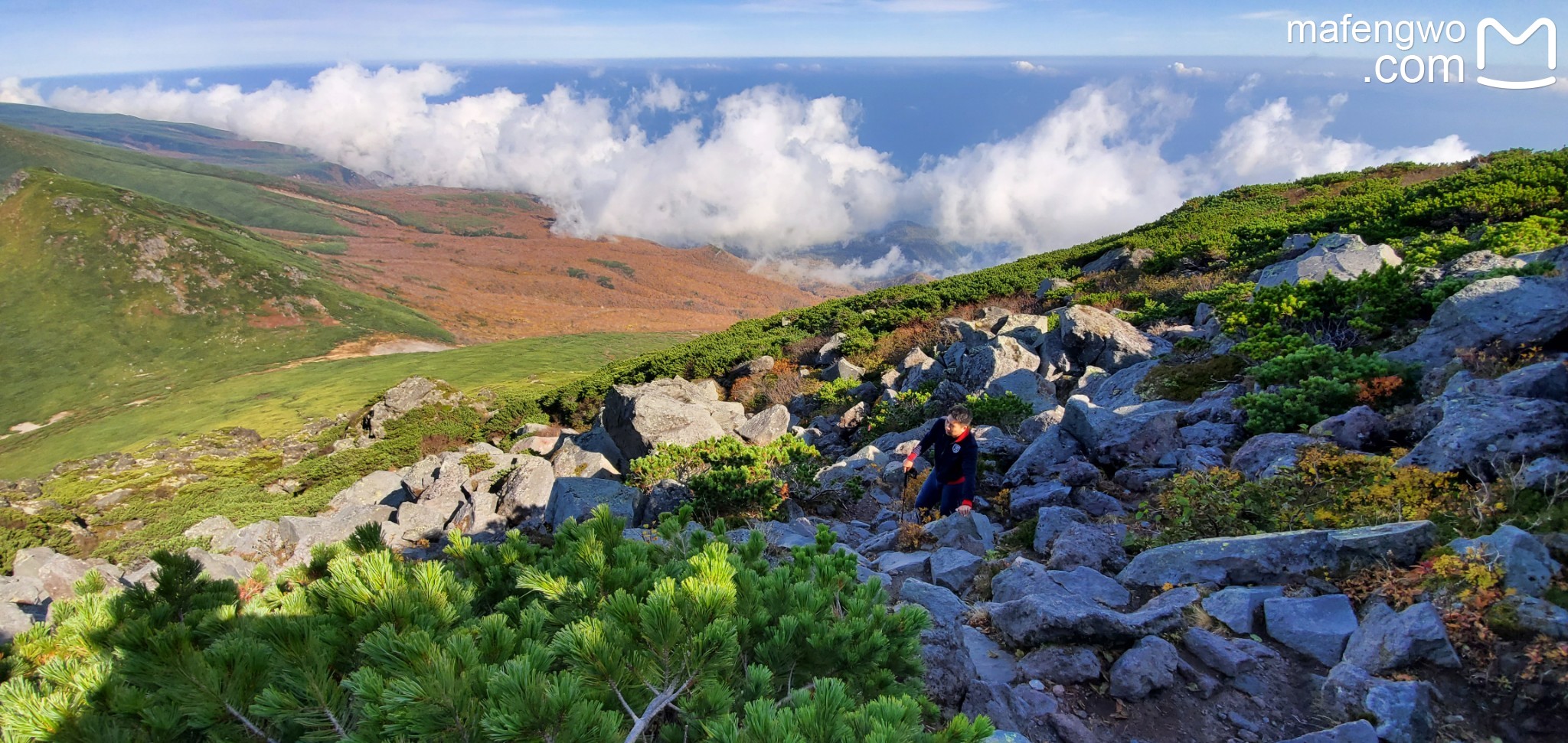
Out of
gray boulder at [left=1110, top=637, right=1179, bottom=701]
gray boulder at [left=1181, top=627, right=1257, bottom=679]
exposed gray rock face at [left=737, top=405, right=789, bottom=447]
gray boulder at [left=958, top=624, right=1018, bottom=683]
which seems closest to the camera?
gray boulder at [left=1110, top=637, right=1179, bottom=701]

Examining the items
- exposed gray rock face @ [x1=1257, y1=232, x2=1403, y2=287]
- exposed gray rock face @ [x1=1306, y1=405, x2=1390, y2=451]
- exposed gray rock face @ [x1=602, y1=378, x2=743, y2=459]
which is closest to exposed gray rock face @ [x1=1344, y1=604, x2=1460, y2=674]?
exposed gray rock face @ [x1=1306, y1=405, x2=1390, y2=451]

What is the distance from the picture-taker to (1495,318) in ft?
27.3

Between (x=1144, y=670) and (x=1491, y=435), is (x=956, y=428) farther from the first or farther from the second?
(x=1491, y=435)

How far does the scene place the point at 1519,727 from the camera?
3.77 meters

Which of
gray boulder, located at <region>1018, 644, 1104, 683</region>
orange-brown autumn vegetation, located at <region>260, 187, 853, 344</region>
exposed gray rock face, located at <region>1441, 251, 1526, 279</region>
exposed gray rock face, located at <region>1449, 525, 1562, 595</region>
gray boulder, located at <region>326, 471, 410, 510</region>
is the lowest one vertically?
orange-brown autumn vegetation, located at <region>260, 187, 853, 344</region>

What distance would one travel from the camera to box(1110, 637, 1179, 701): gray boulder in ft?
14.9

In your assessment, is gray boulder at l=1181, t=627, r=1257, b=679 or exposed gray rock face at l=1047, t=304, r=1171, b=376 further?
exposed gray rock face at l=1047, t=304, r=1171, b=376

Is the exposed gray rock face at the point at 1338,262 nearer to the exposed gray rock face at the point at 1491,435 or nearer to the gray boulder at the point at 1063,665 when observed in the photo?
the exposed gray rock face at the point at 1491,435

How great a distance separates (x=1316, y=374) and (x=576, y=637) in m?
10.3

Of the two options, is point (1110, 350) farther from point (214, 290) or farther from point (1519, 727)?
point (214, 290)

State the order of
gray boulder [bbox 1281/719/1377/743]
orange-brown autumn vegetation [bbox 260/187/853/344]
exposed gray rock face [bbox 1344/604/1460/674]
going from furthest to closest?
orange-brown autumn vegetation [bbox 260/187/853/344]
exposed gray rock face [bbox 1344/604/1460/674]
gray boulder [bbox 1281/719/1377/743]

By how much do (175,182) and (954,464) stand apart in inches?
8937

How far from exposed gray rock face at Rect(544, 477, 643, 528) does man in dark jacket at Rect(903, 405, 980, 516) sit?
179 inches

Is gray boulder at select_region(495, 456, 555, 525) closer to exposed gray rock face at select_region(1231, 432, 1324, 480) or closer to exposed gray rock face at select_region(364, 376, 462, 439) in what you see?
exposed gray rock face at select_region(1231, 432, 1324, 480)
